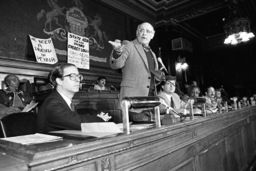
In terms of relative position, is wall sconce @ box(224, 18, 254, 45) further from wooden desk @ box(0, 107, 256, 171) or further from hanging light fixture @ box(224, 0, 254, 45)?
wooden desk @ box(0, 107, 256, 171)

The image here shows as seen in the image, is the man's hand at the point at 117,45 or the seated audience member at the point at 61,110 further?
the man's hand at the point at 117,45

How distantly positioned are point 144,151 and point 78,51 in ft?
12.5

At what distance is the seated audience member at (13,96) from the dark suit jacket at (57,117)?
1944 millimetres

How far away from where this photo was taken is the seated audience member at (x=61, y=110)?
44.3 inches

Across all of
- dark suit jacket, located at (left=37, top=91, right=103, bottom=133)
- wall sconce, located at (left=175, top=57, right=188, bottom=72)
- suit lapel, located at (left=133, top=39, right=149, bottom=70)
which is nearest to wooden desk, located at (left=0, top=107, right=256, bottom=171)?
dark suit jacket, located at (left=37, top=91, right=103, bottom=133)

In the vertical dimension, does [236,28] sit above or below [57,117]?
above

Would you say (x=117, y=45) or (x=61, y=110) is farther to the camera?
(x=117, y=45)

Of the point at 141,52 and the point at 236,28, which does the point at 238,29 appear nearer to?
the point at 236,28

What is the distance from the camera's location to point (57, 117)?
114cm

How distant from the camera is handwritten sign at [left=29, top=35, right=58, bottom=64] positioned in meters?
3.70

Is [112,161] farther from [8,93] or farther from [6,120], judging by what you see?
[8,93]

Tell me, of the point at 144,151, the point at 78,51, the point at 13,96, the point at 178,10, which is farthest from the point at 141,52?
the point at 178,10

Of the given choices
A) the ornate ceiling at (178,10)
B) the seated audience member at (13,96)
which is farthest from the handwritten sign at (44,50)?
the ornate ceiling at (178,10)

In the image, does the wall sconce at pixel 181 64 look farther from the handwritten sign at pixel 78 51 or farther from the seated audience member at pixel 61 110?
the seated audience member at pixel 61 110
